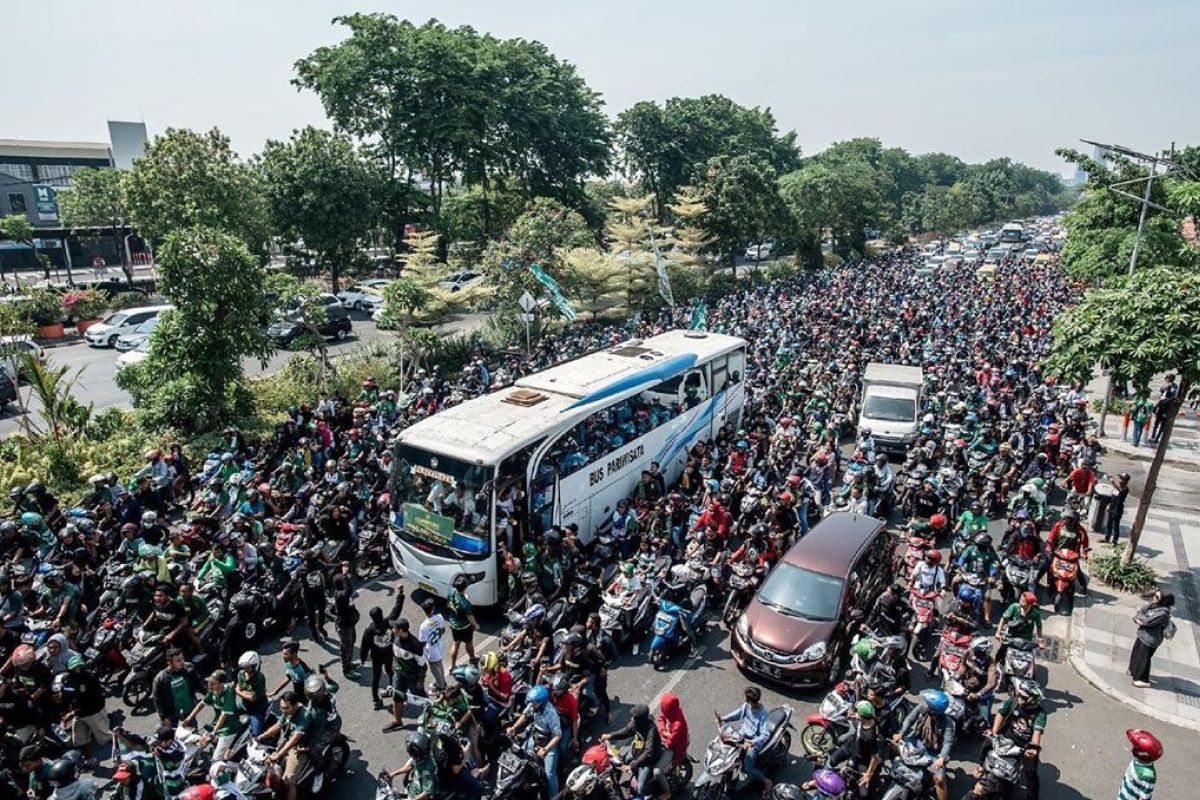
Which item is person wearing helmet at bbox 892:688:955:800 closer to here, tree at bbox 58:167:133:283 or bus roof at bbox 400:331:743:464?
bus roof at bbox 400:331:743:464

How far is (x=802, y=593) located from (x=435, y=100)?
3926 cm

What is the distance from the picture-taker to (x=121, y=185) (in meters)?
32.8

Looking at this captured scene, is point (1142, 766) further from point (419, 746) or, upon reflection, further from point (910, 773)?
point (419, 746)

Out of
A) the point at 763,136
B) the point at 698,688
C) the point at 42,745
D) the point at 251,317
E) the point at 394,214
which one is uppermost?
the point at 763,136

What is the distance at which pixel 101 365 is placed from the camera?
A: 2784 centimetres

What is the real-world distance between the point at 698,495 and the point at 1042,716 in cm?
795

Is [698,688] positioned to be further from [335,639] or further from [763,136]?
[763,136]

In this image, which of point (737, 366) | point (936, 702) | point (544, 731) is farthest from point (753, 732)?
point (737, 366)

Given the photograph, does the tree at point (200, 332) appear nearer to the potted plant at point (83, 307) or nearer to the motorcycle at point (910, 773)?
the motorcycle at point (910, 773)

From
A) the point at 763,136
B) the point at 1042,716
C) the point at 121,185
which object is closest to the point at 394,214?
the point at 121,185

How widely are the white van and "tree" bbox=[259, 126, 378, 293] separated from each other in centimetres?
841

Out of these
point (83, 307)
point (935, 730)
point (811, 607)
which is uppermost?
point (83, 307)

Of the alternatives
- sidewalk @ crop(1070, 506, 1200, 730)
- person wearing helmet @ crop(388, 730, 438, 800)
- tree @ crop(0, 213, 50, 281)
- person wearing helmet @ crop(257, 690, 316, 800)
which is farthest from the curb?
tree @ crop(0, 213, 50, 281)

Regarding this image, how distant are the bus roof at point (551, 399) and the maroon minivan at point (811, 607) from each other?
4.19 meters
